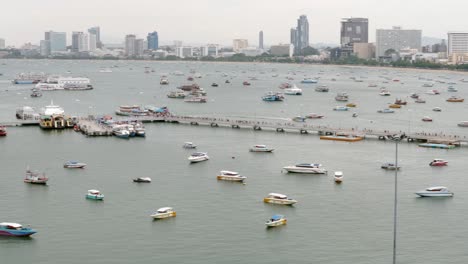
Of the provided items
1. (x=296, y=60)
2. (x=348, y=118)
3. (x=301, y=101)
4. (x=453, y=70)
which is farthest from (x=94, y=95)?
(x=296, y=60)

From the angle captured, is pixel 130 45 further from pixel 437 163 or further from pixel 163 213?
pixel 163 213

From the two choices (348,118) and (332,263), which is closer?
(332,263)

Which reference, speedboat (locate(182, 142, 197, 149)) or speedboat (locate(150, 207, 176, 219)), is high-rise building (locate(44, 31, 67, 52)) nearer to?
speedboat (locate(182, 142, 197, 149))

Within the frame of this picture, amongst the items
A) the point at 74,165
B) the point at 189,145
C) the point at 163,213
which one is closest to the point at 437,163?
the point at 189,145

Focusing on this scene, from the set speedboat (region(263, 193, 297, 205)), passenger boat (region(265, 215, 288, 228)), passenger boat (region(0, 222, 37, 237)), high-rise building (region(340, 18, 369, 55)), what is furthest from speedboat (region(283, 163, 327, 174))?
high-rise building (region(340, 18, 369, 55))

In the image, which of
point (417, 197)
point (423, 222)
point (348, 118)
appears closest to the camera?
point (423, 222)

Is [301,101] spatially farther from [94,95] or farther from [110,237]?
[110,237]
